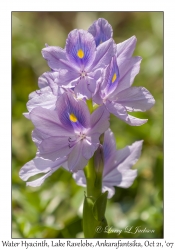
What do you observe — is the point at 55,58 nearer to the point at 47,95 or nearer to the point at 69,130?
the point at 47,95

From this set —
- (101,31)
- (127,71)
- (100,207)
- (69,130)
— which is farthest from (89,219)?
(101,31)

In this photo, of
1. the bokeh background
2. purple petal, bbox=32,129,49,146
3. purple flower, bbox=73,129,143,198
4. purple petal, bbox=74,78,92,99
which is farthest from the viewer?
the bokeh background

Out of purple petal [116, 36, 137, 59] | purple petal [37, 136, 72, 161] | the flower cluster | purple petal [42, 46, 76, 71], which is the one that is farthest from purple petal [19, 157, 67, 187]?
purple petal [116, 36, 137, 59]

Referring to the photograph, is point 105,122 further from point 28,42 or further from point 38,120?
point 28,42

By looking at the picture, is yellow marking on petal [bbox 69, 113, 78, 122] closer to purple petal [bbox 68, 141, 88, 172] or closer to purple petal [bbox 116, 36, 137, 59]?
purple petal [bbox 68, 141, 88, 172]
